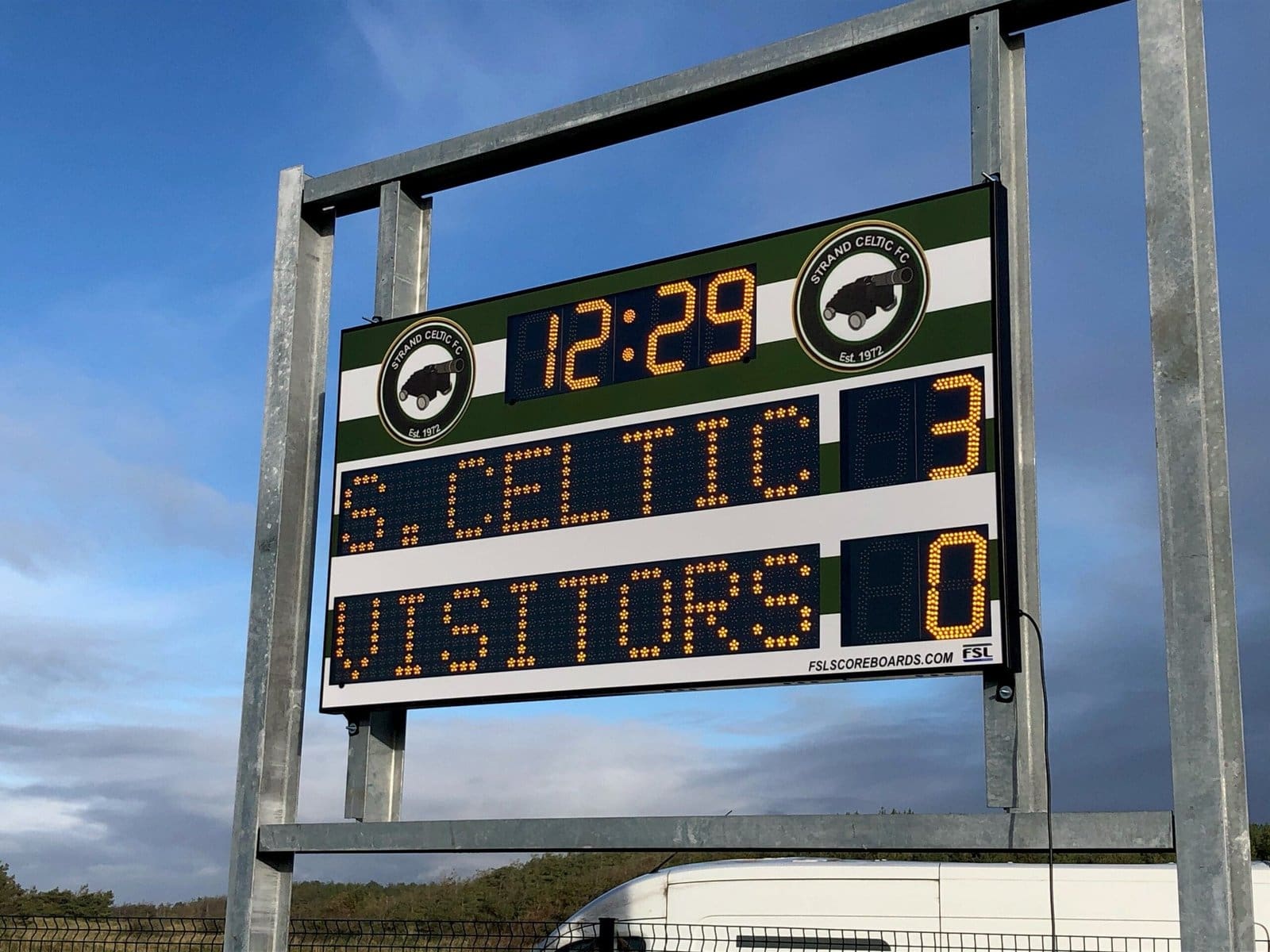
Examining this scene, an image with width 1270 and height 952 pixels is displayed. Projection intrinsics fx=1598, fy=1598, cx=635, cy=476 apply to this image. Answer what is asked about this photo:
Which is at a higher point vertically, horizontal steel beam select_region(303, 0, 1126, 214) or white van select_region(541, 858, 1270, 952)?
horizontal steel beam select_region(303, 0, 1126, 214)

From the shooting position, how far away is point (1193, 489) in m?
7.47

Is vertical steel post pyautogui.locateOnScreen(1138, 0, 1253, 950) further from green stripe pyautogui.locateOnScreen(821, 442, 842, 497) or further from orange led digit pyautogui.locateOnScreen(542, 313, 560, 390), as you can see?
orange led digit pyautogui.locateOnScreen(542, 313, 560, 390)

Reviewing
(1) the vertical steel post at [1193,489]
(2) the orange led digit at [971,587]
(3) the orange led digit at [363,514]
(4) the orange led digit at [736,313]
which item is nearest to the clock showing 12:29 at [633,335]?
(4) the orange led digit at [736,313]

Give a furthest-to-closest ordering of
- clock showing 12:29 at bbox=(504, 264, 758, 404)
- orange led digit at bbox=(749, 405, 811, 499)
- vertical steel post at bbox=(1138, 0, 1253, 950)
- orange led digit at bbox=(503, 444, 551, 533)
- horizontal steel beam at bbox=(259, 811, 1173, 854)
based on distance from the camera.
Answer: orange led digit at bbox=(503, 444, 551, 533)
clock showing 12:29 at bbox=(504, 264, 758, 404)
orange led digit at bbox=(749, 405, 811, 499)
horizontal steel beam at bbox=(259, 811, 1173, 854)
vertical steel post at bbox=(1138, 0, 1253, 950)

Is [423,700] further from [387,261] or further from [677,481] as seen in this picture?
[387,261]

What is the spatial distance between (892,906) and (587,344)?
5489 mm

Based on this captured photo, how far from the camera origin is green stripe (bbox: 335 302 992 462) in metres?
8.11

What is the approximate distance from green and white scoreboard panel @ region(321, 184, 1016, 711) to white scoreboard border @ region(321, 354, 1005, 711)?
13mm

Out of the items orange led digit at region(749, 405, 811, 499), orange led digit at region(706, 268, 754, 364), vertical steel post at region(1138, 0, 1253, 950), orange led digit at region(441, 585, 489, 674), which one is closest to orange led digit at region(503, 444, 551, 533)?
orange led digit at region(441, 585, 489, 674)

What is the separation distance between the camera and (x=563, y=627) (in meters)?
9.03

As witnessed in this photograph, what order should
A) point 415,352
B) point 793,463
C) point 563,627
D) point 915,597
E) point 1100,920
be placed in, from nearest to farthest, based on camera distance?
point 915,597
point 793,463
point 563,627
point 415,352
point 1100,920

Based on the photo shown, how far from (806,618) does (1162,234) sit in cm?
259

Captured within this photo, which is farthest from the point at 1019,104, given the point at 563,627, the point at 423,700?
the point at 423,700

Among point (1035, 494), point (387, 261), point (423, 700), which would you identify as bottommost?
point (423, 700)
